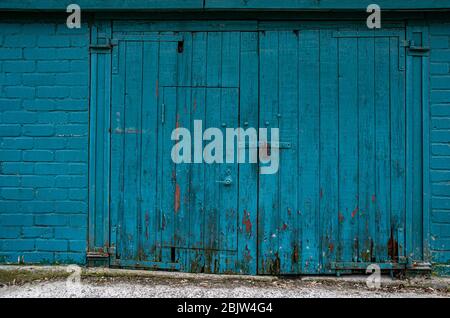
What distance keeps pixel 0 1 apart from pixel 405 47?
391 cm

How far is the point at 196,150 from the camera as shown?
435cm

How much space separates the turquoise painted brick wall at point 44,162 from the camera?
172 inches

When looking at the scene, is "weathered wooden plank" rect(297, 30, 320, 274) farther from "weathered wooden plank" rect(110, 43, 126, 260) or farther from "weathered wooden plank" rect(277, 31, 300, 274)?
"weathered wooden plank" rect(110, 43, 126, 260)

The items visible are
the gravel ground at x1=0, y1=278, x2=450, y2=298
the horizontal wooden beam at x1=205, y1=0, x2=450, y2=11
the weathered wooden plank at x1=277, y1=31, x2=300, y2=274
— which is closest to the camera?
the gravel ground at x1=0, y1=278, x2=450, y2=298

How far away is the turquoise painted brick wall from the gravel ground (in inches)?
16.8

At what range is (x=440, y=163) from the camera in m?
4.25

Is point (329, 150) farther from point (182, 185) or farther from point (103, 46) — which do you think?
point (103, 46)

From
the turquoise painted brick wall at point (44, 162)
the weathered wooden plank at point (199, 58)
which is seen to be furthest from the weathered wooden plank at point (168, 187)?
the turquoise painted brick wall at point (44, 162)

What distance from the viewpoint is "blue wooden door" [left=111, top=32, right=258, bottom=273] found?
4.33 metres

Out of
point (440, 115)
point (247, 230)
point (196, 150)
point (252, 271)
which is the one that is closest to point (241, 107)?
point (196, 150)

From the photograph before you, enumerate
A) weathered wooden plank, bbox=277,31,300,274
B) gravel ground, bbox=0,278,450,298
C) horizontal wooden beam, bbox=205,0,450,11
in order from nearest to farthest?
gravel ground, bbox=0,278,450,298 < horizontal wooden beam, bbox=205,0,450,11 < weathered wooden plank, bbox=277,31,300,274

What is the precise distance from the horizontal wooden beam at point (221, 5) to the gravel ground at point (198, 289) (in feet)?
8.47

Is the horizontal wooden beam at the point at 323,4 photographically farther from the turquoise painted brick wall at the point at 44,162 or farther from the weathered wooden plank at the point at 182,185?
the turquoise painted brick wall at the point at 44,162

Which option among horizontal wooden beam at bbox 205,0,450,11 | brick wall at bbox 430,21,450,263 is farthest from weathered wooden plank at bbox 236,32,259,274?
brick wall at bbox 430,21,450,263
